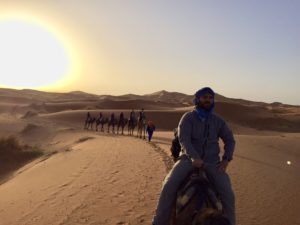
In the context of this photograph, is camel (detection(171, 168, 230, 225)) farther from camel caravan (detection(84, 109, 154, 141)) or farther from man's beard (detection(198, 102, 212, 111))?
camel caravan (detection(84, 109, 154, 141))

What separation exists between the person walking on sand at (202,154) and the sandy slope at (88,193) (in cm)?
277

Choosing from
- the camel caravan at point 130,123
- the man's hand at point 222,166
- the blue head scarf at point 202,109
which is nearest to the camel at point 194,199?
the man's hand at point 222,166

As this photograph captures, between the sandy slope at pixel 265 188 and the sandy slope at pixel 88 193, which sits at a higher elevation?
the sandy slope at pixel 265 188

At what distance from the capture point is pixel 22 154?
2688 cm

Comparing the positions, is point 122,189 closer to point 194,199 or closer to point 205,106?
point 205,106

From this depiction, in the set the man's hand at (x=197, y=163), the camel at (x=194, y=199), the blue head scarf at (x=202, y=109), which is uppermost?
the blue head scarf at (x=202, y=109)

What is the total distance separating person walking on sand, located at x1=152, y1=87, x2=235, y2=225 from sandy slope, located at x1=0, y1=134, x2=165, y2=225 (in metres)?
2.77

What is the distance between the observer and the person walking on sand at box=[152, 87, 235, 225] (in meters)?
6.09

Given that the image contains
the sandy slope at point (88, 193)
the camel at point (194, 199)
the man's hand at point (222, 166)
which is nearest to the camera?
the camel at point (194, 199)

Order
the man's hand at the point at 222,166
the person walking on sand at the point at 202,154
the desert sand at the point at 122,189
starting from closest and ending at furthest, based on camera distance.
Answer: the person walking on sand at the point at 202,154
the man's hand at the point at 222,166
the desert sand at the point at 122,189

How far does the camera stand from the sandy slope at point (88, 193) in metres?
9.34

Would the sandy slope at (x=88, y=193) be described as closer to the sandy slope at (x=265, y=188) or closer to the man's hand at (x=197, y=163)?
the sandy slope at (x=265, y=188)

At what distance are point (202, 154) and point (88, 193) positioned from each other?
5520 mm

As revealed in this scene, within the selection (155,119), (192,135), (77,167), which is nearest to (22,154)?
(77,167)
